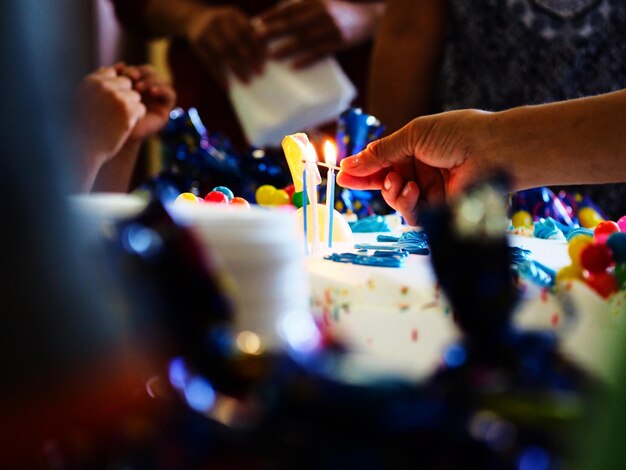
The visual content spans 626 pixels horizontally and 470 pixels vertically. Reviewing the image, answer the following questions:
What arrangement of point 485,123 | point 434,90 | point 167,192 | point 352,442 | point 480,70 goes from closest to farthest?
point 352,442 < point 167,192 < point 485,123 < point 480,70 < point 434,90

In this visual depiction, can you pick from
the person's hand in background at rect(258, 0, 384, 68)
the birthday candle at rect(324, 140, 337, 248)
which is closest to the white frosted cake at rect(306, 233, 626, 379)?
the birthday candle at rect(324, 140, 337, 248)

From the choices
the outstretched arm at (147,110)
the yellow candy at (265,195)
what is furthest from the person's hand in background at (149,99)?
the yellow candy at (265,195)

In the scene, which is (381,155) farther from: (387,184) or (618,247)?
(618,247)

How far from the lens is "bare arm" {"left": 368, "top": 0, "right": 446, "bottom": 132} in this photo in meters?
1.51

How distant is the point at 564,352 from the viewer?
332 millimetres

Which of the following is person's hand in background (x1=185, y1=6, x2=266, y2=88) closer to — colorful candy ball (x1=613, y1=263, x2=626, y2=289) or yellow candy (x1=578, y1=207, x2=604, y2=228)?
yellow candy (x1=578, y1=207, x2=604, y2=228)

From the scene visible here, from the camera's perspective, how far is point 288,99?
157cm

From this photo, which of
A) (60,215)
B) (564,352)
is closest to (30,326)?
(60,215)

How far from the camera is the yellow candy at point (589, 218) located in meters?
0.98

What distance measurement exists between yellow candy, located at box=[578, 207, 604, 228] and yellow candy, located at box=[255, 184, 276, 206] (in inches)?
18.9

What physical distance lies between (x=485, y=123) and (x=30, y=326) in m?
0.53

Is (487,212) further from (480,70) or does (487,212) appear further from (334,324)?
(480,70)

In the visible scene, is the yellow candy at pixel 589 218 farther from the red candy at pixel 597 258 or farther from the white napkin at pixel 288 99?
the white napkin at pixel 288 99

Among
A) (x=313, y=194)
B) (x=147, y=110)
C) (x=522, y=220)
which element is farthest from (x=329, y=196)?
(x=147, y=110)
